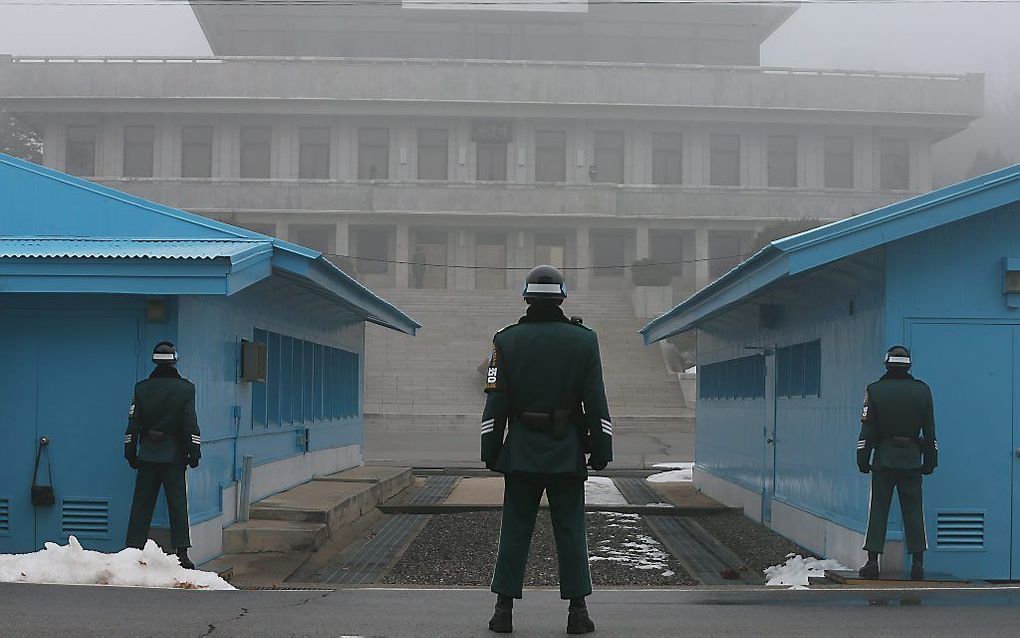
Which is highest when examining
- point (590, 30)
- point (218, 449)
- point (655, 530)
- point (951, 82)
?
point (590, 30)

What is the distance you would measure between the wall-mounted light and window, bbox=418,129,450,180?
53933 millimetres

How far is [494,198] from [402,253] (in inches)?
202

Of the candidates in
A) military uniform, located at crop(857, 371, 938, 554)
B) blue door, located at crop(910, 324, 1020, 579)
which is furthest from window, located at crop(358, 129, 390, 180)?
military uniform, located at crop(857, 371, 938, 554)

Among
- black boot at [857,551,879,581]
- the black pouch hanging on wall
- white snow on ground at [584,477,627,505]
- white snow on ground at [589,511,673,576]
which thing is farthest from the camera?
white snow on ground at [584,477,627,505]

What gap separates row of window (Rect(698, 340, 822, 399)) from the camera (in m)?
14.1

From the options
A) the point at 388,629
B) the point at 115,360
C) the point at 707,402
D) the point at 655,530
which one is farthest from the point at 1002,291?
the point at 707,402

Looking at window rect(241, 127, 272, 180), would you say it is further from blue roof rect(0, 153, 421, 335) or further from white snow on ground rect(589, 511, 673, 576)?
blue roof rect(0, 153, 421, 335)

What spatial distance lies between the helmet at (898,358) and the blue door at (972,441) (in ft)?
2.40

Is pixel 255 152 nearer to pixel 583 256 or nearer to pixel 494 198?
pixel 494 198

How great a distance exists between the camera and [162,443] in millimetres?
10719

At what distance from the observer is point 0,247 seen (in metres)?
11.9

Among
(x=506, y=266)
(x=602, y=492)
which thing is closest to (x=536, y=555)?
(x=602, y=492)

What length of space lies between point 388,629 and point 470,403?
108 feet

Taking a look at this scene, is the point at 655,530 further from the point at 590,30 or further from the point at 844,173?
the point at 590,30
